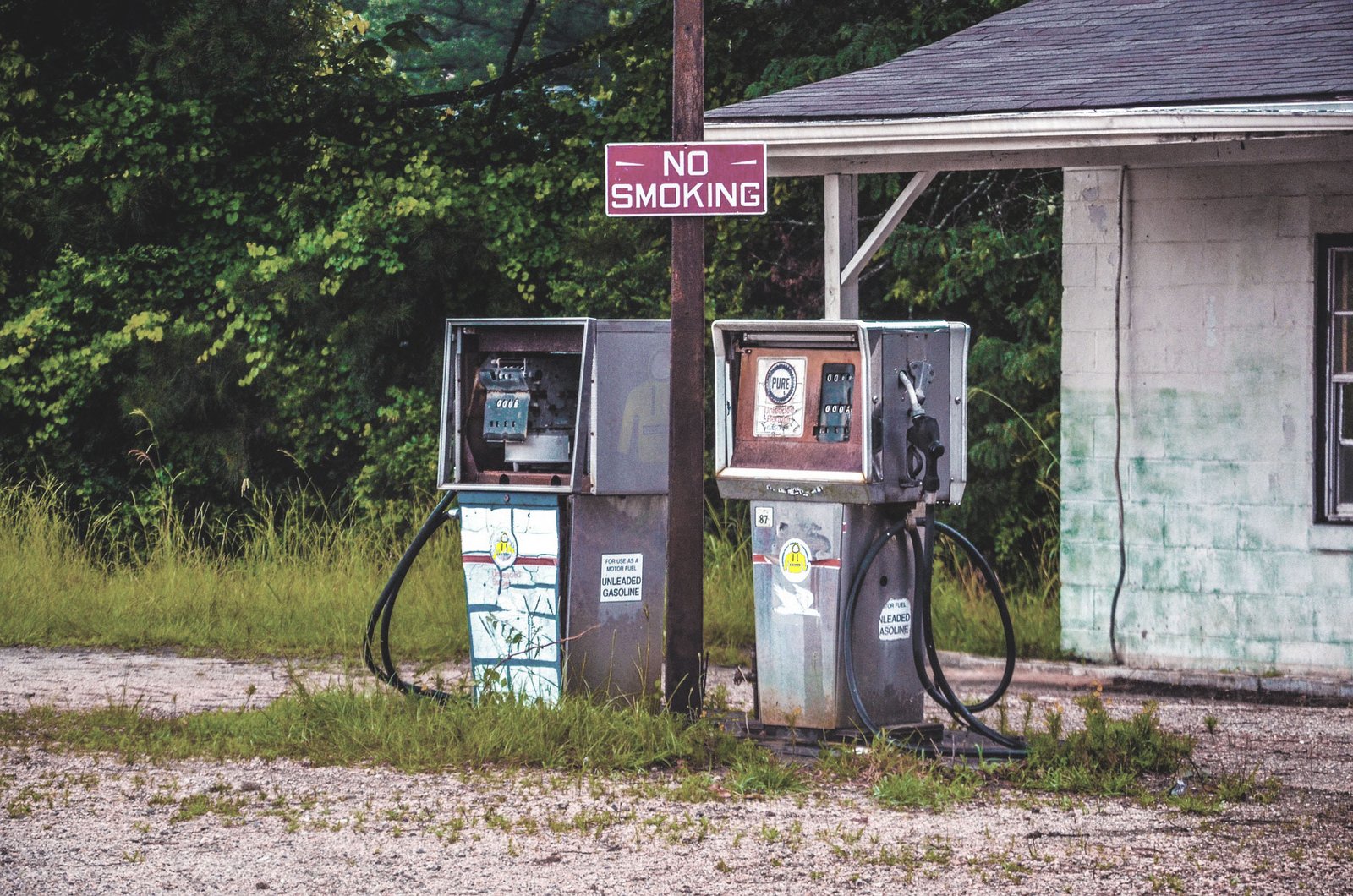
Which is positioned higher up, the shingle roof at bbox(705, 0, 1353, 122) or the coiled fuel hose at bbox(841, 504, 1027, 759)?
the shingle roof at bbox(705, 0, 1353, 122)

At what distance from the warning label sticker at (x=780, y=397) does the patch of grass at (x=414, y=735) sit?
1308 millimetres

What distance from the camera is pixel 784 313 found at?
14.4 m

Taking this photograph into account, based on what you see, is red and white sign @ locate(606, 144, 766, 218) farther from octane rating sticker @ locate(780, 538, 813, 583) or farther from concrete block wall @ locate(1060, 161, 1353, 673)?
concrete block wall @ locate(1060, 161, 1353, 673)

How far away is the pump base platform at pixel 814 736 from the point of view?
275 inches

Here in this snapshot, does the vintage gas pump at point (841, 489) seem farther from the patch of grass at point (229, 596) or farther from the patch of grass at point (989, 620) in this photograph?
the patch of grass at point (229, 596)

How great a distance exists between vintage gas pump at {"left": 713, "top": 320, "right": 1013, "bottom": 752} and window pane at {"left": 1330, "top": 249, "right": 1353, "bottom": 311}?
3.08 m

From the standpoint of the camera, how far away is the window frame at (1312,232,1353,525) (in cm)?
909

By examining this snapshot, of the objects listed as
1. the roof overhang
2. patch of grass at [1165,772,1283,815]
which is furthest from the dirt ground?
the roof overhang

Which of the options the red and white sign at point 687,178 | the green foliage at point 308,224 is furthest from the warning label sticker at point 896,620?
the green foliage at point 308,224

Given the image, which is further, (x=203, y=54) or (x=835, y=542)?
(x=203, y=54)

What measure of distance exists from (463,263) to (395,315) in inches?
30.4

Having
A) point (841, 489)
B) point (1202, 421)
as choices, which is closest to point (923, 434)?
point (841, 489)

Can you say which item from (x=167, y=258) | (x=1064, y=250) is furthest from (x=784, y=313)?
(x=167, y=258)

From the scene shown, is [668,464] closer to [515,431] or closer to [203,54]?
[515,431]
